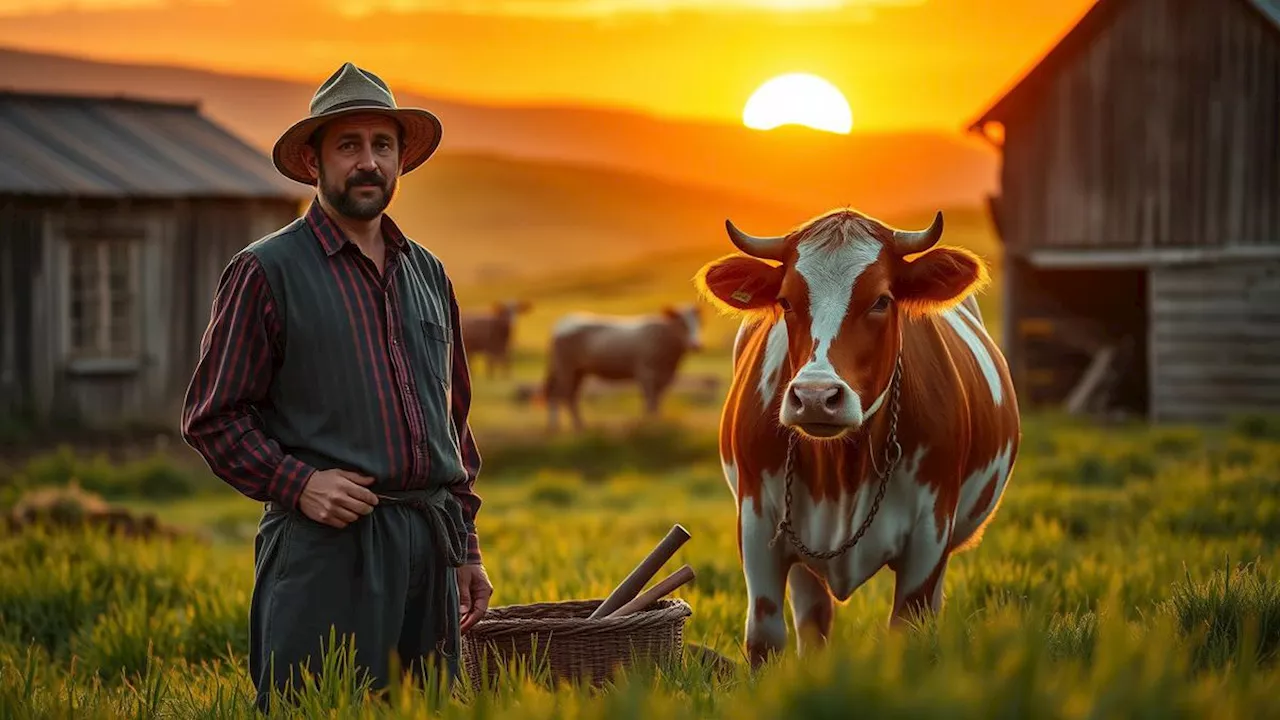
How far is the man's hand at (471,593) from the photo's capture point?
480 cm

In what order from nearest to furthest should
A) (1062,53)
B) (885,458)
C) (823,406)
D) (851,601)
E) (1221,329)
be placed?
(823,406), (885,458), (851,601), (1221,329), (1062,53)

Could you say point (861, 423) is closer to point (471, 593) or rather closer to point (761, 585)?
point (761, 585)

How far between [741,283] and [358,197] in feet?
5.33

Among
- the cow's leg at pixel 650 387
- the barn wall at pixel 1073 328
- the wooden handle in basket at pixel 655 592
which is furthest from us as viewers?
the cow's leg at pixel 650 387

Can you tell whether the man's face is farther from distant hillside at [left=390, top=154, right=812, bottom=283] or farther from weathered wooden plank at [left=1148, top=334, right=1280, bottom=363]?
distant hillside at [left=390, top=154, right=812, bottom=283]

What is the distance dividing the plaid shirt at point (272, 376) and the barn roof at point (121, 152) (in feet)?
48.2

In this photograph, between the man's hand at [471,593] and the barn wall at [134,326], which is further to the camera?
the barn wall at [134,326]

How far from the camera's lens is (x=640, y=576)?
5.48 m

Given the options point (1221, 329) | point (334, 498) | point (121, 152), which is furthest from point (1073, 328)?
point (334, 498)

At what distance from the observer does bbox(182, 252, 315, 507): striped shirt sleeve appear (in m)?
4.19

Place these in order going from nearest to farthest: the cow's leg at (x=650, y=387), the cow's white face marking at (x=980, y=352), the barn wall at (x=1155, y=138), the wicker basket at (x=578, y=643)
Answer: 1. the wicker basket at (x=578, y=643)
2. the cow's white face marking at (x=980, y=352)
3. the barn wall at (x=1155, y=138)
4. the cow's leg at (x=650, y=387)

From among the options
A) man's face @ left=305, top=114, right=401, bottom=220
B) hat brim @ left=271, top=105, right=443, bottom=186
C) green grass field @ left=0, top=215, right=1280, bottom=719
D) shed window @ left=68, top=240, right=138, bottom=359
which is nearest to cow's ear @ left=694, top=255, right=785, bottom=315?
hat brim @ left=271, top=105, right=443, bottom=186

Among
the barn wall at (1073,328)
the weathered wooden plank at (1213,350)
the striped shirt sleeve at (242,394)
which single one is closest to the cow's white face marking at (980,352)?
the striped shirt sleeve at (242,394)

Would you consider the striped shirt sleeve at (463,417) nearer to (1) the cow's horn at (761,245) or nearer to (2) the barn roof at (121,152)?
(1) the cow's horn at (761,245)
